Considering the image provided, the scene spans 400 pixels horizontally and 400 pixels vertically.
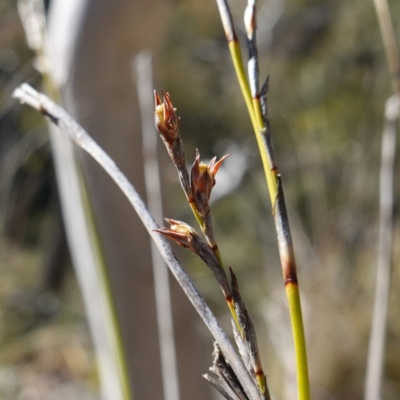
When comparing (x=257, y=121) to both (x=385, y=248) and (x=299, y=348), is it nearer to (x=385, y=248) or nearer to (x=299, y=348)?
(x=299, y=348)

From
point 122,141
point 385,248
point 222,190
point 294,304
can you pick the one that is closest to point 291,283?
point 294,304

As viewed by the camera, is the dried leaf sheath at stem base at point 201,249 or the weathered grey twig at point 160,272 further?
the weathered grey twig at point 160,272

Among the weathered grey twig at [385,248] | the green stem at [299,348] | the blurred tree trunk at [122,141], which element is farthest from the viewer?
the blurred tree trunk at [122,141]

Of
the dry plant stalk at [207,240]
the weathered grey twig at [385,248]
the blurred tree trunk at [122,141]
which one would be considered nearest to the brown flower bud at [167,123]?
the dry plant stalk at [207,240]

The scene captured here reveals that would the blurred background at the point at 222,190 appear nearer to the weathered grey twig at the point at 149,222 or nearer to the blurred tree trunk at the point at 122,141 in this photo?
the blurred tree trunk at the point at 122,141

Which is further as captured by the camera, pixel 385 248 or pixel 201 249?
pixel 385 248

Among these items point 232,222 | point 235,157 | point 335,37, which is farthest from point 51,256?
point 335,37

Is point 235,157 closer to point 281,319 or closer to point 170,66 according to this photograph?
point 170,66

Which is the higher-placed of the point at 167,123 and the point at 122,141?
the point at 122,141

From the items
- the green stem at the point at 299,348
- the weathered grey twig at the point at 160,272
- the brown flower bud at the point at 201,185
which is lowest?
the green stem at the point at 299,348
